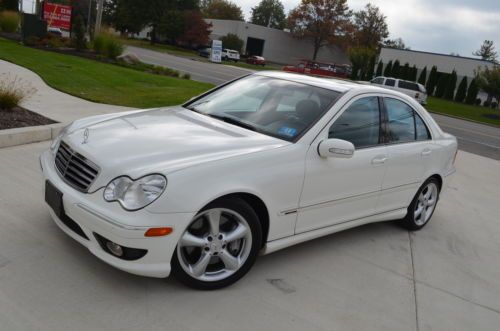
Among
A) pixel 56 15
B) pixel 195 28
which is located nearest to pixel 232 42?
pixel 195 28

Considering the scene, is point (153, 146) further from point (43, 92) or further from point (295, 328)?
point (43, 92)

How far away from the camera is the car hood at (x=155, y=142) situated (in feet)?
11.0

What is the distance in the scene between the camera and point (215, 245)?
11.7 feet

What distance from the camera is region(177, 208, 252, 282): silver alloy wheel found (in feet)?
11.3

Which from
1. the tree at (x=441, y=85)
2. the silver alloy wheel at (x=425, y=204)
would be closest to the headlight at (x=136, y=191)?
the silver alloy wheel at (x=425, y=204)

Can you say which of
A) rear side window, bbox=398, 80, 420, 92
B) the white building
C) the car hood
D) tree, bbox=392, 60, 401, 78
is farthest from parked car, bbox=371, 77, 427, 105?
the white building

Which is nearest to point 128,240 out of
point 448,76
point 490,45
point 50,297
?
point 50,297

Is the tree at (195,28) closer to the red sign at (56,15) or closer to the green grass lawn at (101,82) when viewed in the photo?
the red sign at (56,15)

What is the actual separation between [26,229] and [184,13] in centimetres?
6653

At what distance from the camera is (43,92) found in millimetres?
10578

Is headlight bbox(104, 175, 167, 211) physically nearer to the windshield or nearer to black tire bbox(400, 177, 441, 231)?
the windshield

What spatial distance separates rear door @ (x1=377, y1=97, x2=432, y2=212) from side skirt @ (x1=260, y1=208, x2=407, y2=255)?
0.25ft

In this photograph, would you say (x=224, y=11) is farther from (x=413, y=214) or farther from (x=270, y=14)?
(x=413, y=214)

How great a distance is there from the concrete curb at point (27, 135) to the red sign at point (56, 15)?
26.1 m
